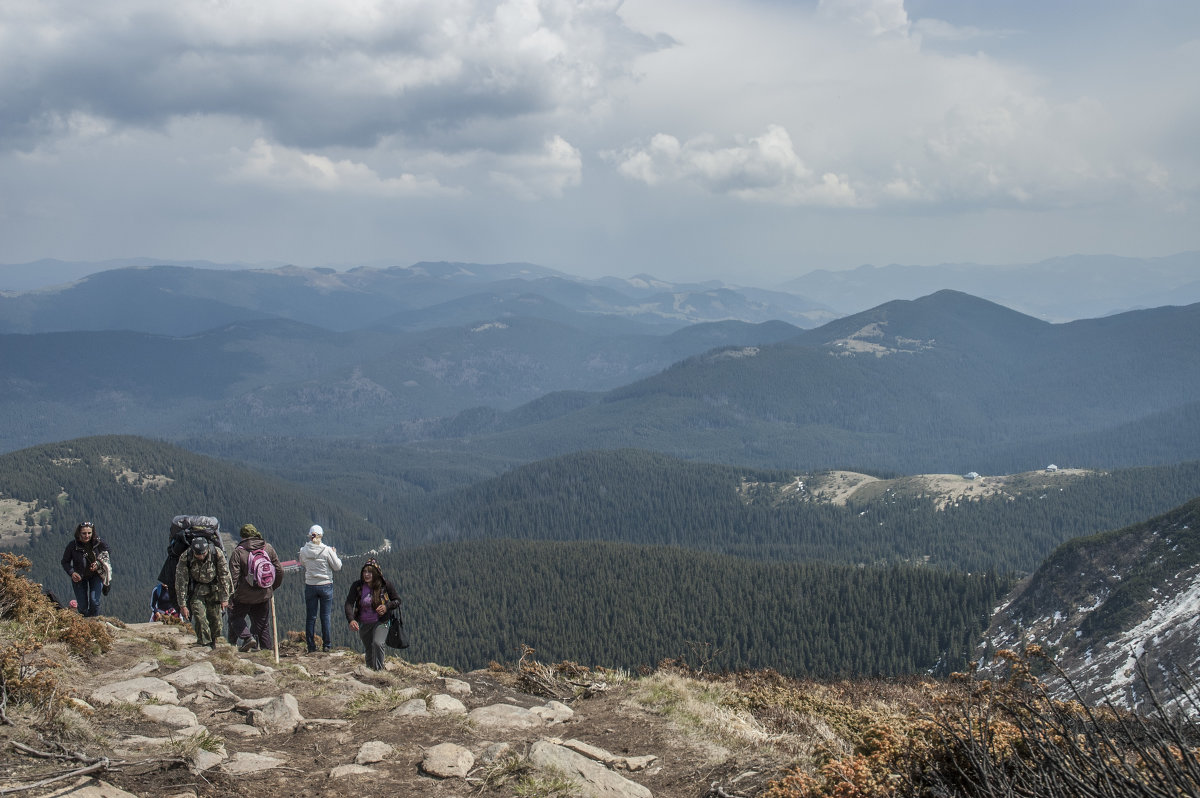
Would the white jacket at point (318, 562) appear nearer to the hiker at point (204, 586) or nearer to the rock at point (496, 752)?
the hiker at point (204, 586)

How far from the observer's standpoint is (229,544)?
184 metres

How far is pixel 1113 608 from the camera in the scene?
89.1 metres

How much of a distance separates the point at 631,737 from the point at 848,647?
102773mm

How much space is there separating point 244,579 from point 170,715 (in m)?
7.39

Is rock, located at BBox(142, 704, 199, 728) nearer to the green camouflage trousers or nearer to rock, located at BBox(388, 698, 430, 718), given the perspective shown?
rock, located at BBox(388, 698, 430, 718)

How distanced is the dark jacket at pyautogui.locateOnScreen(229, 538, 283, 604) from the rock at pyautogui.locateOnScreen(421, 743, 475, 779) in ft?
35.5

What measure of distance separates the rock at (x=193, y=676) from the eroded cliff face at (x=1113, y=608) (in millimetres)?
67162

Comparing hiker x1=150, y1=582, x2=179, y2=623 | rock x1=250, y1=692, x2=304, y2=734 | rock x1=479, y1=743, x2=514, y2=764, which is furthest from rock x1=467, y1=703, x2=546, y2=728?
hiker x1=150, y1=582, x2=179, y2=623

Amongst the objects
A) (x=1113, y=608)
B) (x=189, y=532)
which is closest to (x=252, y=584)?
(x=189, y=532)

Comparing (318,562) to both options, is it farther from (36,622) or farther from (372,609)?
(36,622)

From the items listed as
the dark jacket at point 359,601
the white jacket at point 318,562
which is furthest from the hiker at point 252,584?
the dark jacket at point 359,601

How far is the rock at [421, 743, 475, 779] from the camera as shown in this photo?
12.6 m

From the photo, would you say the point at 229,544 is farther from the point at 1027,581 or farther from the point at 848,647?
the point at 1027,581

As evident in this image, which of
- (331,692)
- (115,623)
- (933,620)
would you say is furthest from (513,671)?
(933,620)
